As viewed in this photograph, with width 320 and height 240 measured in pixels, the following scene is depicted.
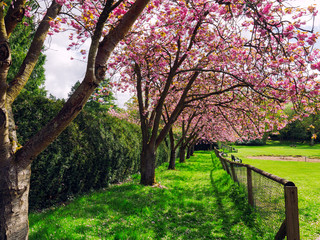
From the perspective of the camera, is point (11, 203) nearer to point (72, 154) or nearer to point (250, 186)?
point (72, 154)

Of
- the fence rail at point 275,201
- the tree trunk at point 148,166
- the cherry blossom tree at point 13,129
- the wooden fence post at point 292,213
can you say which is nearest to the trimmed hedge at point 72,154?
the tree trunk at point 148,166

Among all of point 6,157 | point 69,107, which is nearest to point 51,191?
point 6,157

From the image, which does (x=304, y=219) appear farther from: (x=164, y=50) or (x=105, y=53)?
(x=164, y=50)

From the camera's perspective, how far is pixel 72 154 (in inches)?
271

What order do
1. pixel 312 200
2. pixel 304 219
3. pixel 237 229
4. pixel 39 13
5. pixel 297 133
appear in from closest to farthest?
pixel 39 13 → pixel 237 229 → pixel 304 219 → pixel 312 200 → pixel 297 133

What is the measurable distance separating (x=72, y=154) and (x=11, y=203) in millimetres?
4067

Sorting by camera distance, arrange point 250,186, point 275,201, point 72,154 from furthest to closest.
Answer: point 72,154 < point 250,186 < point 275,201

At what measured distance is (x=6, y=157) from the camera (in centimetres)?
290

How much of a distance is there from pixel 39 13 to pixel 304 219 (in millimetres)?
8297

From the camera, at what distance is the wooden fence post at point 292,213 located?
11.1 ft

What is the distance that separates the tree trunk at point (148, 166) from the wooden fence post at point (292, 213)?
6227 mm

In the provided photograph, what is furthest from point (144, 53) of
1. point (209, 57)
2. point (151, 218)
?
point (151, 218)

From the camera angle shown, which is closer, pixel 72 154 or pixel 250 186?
pixel 250 186

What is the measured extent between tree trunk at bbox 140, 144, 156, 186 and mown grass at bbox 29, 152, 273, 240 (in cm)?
127
